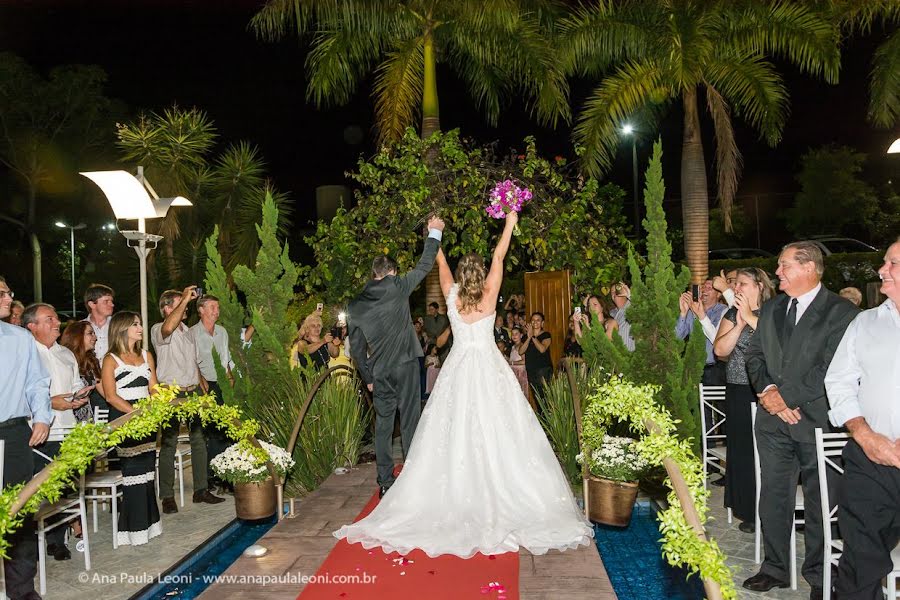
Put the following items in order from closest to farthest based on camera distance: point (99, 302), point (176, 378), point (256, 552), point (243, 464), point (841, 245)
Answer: point (256, 552), point (243, 464), point (99, 302), point (176, 378), point (841, 245)

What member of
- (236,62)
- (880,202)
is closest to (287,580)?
(236,62)

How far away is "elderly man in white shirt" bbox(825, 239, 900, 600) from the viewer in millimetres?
3846

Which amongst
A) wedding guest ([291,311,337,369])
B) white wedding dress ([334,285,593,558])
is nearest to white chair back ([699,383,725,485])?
white wedding dress ([334,285,593,558])

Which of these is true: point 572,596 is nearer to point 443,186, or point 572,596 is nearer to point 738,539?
point 738,539

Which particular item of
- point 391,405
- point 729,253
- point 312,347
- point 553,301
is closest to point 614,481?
point 391,405

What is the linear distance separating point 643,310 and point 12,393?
5.30 meters

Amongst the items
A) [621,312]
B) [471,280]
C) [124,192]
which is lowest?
[621,312]

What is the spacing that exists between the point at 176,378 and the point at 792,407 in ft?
19.4

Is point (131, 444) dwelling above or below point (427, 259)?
below

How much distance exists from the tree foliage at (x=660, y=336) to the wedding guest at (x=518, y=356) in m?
3.90

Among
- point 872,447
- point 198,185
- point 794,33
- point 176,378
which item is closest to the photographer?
point 872,447

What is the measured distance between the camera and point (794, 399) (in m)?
4.83

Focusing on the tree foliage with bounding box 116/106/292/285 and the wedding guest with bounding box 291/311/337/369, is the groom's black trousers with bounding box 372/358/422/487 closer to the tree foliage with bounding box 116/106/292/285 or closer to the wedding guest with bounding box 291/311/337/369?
the wedding guest with bounding box 291/311/337/369

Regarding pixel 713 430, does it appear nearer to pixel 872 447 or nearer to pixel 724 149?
pixel 872 447
